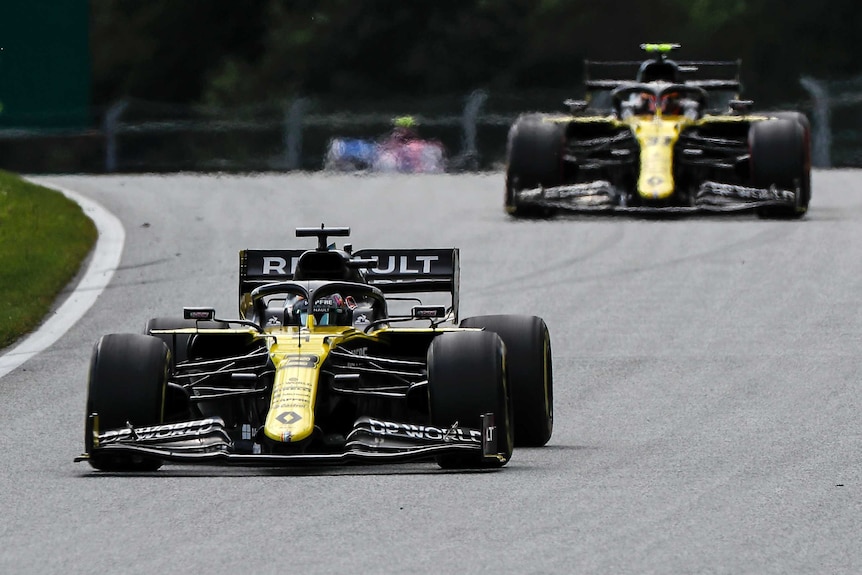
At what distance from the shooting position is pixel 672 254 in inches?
798

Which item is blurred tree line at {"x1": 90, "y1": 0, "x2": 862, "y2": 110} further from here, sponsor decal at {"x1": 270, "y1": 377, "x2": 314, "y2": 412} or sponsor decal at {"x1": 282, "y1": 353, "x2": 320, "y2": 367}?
sponsor decal at {"x1": 270, "y1": 377, "x2": 314, "y2": 412}

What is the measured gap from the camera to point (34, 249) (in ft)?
64.0

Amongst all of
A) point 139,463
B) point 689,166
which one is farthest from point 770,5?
point 139,463

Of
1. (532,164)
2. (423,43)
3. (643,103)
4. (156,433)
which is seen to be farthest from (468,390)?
(423,43)

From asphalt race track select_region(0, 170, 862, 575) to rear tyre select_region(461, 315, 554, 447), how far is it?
0.18 metres

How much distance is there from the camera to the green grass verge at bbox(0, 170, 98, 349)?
1673 centimetres

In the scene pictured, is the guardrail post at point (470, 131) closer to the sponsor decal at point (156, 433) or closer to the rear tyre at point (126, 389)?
the rear tyre at point (126, 389)

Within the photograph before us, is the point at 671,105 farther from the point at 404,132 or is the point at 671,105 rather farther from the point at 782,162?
the point at 404,132

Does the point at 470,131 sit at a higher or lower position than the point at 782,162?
higher

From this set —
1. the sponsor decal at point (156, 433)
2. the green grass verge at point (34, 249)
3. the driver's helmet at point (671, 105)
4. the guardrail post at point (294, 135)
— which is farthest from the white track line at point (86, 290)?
the guardrail post at point (294, 135)

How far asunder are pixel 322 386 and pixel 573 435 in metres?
1.66

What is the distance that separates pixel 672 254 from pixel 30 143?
1492 inches

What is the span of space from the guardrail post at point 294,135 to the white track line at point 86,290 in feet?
45.7

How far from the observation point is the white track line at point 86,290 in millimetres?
15141
